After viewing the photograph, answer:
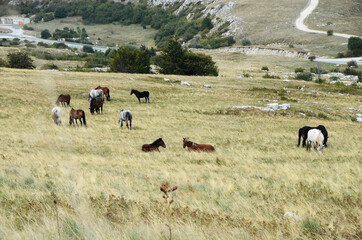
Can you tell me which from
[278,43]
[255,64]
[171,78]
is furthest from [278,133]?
[278,43]

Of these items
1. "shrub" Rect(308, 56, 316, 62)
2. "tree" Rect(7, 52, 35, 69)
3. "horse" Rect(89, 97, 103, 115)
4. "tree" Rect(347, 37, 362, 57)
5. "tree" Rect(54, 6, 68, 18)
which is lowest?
"horse" Rect(89, 97, 103, 115)

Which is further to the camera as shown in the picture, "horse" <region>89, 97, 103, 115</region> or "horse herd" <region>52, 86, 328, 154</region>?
"horse" <region>89, 97, 103, 115</region>

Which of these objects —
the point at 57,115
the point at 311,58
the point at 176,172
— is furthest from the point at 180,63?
the point at 176,172

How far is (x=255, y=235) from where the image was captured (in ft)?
17.5

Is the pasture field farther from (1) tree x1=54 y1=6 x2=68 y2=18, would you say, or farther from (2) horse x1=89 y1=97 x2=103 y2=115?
(1) tree x1=54 y1=6 x2=68 y2=18

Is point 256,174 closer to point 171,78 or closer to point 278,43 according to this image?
point 171,78

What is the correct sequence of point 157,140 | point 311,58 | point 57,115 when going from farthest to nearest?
point 311,58 → point 57,115 → point 157,140

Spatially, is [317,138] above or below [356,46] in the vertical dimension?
below

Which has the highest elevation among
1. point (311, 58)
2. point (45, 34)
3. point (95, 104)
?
point (45, 34)

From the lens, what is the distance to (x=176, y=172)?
12867 millimetres

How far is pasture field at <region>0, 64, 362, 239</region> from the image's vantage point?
228 inches

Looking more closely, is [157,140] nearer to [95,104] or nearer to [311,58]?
[95,104]

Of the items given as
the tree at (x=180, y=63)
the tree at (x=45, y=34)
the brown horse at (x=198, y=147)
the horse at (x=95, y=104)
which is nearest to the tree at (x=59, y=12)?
the tree at (x=45, y=34)

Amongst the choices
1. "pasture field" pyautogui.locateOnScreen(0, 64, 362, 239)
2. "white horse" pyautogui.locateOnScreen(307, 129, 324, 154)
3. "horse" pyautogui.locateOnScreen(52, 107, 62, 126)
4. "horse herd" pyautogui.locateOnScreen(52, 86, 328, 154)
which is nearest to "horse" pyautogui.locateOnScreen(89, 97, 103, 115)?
"horse herd" pyautogui.locateOnScreen(52, 86, 328, 154)
